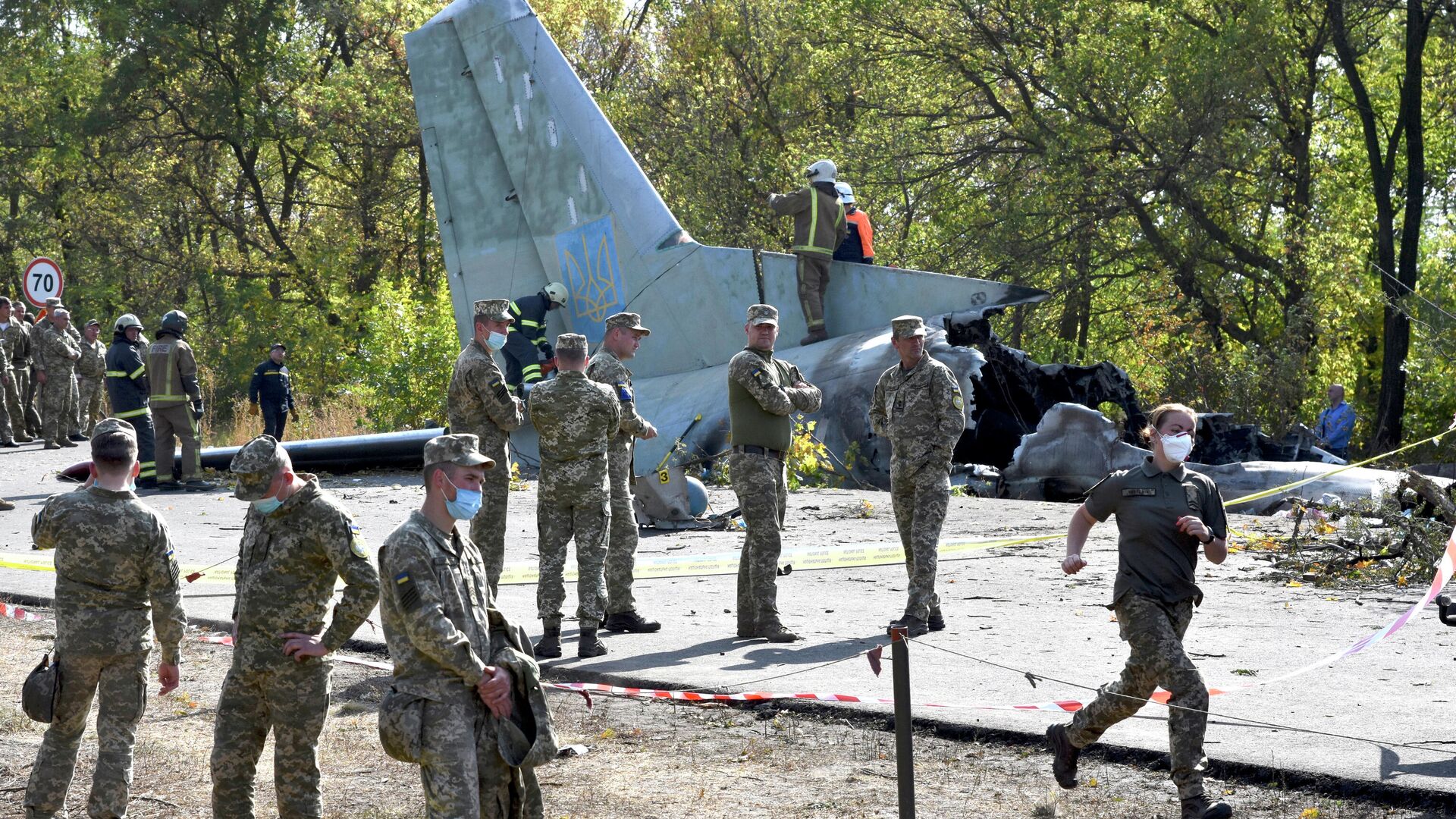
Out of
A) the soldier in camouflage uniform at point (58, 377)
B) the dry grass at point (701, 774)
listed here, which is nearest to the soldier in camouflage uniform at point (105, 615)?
the dry grass at point (701, 774)

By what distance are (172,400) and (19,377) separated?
29.0 feet

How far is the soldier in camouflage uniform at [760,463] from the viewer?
816 cm

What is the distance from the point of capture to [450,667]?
158 inches

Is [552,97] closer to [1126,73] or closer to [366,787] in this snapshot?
[1126,73]

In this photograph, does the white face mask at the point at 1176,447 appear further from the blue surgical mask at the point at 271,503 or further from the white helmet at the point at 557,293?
the white helmet at the point at 557,293

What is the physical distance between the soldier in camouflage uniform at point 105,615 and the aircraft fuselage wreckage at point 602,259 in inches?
364

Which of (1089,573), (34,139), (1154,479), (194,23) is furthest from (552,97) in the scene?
(34,139)

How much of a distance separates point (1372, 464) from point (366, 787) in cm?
1572

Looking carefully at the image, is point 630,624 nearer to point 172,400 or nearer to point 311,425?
point 172,400

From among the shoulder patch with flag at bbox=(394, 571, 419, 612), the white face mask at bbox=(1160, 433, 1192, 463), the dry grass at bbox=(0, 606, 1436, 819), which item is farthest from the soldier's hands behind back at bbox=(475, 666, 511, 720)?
the white face mask at bbox=(1160, 433, 1192, 463)

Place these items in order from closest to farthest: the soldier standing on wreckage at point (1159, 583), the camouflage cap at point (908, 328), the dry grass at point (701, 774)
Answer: the soldier standing on wreckage at point (1159, 583) < the dry grass at point (701, 774) < the camouflage cap at point (908, 328)

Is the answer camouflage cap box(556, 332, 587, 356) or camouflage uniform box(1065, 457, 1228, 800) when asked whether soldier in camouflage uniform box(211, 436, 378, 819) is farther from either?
camouflage cap box(556, 332, 587, 356)

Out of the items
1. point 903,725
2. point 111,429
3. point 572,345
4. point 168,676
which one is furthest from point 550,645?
point 903,725

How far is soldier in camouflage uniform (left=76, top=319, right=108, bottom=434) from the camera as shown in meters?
22.7
